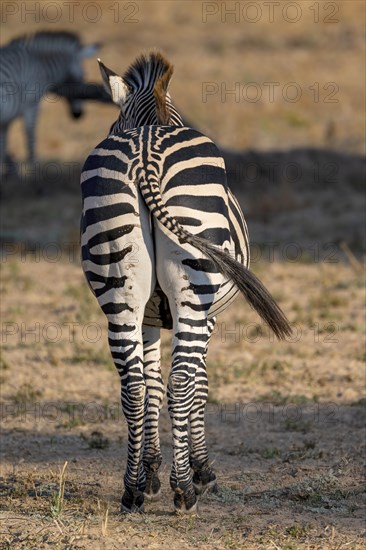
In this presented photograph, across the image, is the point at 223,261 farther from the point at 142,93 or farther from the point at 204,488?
the point at 142,93

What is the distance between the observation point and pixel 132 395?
4.53 meters

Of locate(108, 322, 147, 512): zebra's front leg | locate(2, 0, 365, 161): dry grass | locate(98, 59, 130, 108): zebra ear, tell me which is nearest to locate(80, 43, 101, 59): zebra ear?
locate(2, 0, 365, 161): dry grass

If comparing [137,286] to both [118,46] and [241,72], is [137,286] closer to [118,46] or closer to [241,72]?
[241,72]

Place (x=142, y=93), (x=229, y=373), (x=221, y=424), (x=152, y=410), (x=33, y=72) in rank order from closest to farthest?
1. (x=152, y=410)
2. (x=142, y=93)
3. (x=221, y=424)
4. (x=229, y=373)
5. (x=33, y=72)

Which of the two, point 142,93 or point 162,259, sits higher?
point 142,93

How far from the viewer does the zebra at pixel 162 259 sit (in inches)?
174

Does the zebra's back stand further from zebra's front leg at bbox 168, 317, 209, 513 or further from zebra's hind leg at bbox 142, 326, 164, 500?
zebra's hind leg at bbox 142, 326, 164, 500

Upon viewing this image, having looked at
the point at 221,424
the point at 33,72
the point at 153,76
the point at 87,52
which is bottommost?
the point at 221,424

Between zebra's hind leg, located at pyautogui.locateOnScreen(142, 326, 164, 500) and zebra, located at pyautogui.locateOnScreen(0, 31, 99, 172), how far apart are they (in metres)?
9.92

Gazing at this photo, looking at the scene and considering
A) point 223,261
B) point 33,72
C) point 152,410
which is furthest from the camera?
point 33,72

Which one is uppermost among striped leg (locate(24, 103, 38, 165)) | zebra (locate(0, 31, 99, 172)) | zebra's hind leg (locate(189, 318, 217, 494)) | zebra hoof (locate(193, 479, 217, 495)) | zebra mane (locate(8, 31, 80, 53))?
zebra mane (locate(8, 31, 80, 53))

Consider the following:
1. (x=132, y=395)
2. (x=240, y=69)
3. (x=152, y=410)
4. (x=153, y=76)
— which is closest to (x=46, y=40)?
(x=240, y=69)

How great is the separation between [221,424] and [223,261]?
235 centimetres

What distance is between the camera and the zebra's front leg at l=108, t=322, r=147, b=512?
4465mm
